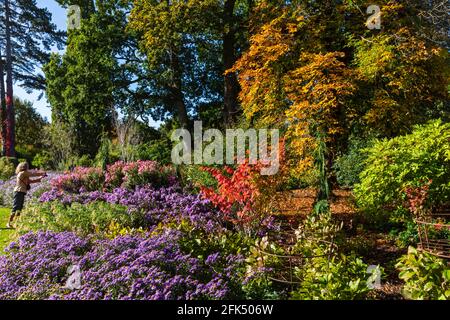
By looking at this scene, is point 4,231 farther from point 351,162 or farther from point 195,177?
point 351,162

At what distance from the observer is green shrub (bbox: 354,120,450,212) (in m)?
5.35

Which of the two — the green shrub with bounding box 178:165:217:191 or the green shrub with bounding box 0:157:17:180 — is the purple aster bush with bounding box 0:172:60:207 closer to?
the green shrub with bounding box 0:157:17:180

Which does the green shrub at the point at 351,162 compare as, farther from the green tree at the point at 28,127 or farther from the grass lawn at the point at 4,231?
the green tree at the point at 28,127

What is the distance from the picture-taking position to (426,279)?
120 inches

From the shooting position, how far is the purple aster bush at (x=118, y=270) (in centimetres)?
335

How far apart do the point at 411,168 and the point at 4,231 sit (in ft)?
23.3

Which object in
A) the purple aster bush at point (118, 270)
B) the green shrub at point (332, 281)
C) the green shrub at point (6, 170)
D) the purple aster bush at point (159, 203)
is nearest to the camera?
the green shrub at point (332, 281)

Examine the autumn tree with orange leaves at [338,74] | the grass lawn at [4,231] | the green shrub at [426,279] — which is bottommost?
the grass lawn at [4,231]

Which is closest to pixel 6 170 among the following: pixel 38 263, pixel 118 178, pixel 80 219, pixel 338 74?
pixel 118 178

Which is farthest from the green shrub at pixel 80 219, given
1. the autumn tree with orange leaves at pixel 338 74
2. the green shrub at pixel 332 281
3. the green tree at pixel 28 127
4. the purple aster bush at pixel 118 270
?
the green tree at pixel 28 127

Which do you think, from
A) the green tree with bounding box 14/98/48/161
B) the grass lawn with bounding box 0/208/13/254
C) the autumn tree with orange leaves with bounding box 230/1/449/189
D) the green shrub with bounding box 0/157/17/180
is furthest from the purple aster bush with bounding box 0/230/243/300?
the green tree with bounding box 14/98/48/161

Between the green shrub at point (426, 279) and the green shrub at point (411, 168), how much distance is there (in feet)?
7.79

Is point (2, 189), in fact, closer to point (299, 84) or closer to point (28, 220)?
point (28, 220)

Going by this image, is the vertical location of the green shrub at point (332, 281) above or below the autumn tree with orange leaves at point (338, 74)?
Answer: below
